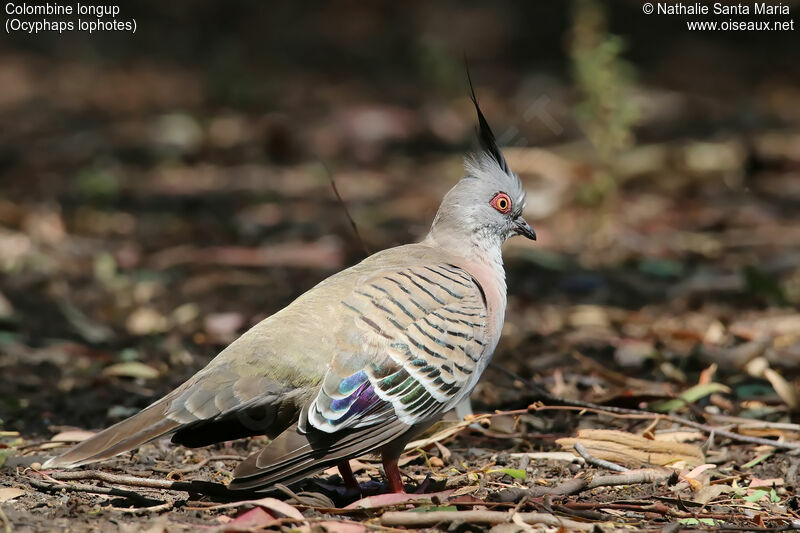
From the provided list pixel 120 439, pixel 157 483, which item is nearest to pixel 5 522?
pixel 120 439

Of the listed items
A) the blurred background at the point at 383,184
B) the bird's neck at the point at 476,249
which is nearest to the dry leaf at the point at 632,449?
the blurred background at the point at 383,184

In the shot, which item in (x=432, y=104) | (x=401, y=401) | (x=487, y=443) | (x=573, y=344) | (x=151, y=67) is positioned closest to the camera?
(x=401, y=401)

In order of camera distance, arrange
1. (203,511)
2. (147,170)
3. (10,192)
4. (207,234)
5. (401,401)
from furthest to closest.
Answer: (147,170), (10,192), (207,234), (401,401), (203,511)

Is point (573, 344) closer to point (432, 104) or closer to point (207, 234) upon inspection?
point (207, 234)

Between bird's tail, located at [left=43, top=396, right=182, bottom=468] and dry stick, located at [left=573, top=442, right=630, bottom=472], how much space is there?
1.79 metres

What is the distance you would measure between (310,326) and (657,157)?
6905 millimetres

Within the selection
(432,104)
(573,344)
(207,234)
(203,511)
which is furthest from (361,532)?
(432,104)

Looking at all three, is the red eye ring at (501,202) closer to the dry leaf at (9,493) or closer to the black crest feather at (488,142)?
the black crest feather at (488,142)

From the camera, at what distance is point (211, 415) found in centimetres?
387

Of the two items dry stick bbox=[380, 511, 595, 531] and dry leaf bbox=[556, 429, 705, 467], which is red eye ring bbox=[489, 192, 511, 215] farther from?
dry stick bbox=[380, 511, 595, 531]

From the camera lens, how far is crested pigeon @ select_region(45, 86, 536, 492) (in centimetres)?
380

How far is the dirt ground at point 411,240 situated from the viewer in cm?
418

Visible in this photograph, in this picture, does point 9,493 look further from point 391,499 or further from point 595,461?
point 595,461

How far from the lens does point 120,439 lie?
3.78m
